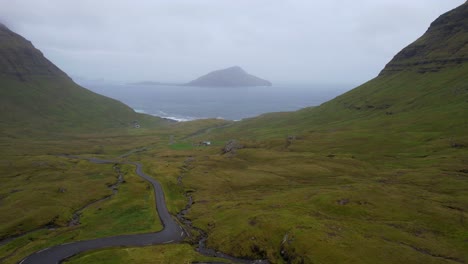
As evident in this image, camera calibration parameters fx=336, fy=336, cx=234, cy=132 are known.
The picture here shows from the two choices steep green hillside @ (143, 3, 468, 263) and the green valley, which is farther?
the green valley

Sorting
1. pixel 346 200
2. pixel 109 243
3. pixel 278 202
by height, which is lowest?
pixel 109 243

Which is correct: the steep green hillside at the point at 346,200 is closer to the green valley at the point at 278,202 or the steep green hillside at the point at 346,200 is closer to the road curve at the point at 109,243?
the green valley at the point at 278,202

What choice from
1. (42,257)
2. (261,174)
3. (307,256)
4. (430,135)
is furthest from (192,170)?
(430,135)

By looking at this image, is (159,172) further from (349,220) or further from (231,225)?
(349,220)

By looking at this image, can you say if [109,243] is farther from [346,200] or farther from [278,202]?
[346,200]

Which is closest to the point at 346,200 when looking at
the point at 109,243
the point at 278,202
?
the point at 278,202

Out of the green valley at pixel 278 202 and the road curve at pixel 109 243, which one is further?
the road curve at pixel 109 243

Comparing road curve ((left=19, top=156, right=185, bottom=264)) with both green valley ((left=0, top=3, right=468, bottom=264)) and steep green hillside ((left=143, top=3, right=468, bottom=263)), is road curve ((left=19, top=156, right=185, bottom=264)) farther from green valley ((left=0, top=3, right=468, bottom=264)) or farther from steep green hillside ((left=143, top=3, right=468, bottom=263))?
steep green hillside ((left=143, top=3, right=468, bottom=263))

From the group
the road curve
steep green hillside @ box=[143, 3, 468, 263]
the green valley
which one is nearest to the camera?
steep green hillside @ box=[143, 3, 468, 263]

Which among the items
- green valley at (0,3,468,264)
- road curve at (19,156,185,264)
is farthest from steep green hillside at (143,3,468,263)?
road curve at (19,156,185,264)

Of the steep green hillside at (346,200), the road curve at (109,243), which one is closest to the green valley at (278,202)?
the steep green hillside at (346,200)

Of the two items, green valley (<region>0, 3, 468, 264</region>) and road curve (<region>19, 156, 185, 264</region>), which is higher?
green valley (<region>0, 3, 468, 264</region>)
